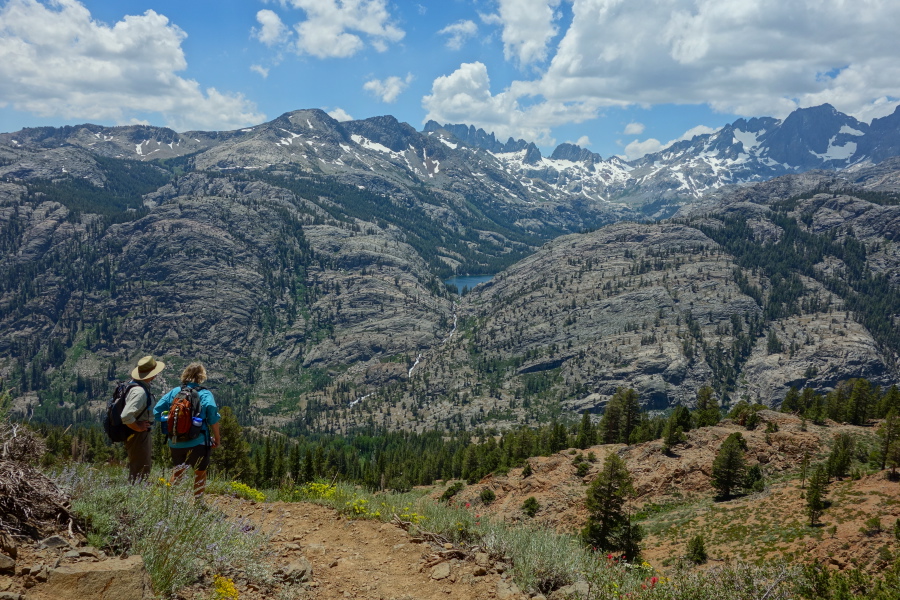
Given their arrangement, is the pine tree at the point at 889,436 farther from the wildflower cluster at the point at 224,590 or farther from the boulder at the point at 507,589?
the wildflower cluster at the point at 224,590

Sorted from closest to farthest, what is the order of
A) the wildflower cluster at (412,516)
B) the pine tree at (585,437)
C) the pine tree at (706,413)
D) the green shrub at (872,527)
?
the wildflower cluster at (412,516)
the green shrub at (872,527)
the pine tree at (706,413)
the pine tree at (585,437)

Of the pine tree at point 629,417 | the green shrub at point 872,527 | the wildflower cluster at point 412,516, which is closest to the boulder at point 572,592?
the wildflower cluster at point 412,516

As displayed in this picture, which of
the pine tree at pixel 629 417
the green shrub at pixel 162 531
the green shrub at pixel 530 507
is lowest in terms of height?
the green shrub at pixel 530 507

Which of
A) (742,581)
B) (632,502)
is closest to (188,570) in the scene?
(742,581)

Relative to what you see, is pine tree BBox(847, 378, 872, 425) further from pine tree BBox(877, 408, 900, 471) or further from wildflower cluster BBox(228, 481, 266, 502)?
wildflower cluster BBox(228, 481, 266, 502)

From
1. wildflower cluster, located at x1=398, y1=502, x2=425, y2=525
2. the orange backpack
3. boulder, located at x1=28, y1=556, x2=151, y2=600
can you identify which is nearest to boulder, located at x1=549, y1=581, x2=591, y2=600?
wildflower cluster, located at x1=398, y1=502, x2=425, y2=525

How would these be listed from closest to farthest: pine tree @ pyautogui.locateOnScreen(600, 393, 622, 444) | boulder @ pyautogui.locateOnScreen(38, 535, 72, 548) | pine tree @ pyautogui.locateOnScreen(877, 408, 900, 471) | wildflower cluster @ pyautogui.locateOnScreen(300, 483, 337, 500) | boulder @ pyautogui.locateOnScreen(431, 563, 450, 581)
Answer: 1. boulder @ pyautogui.locateOnScreen(38, 535, 72, 548)
2. boulder @ pyautogui.locateOnScreen(431, 563, 450, 581)
3. wildflower cluster @ pyautogui.locateOnScreen(300, 483, 337, 500)
4. pine tree @ pyautogui.locateOnScreen(877, 408, 900, 471)
5. pine tree @ pyautogui.locateOnScreen(600, 393, 622, 444)

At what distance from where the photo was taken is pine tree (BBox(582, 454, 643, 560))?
2952cm

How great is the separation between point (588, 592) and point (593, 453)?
147 feet

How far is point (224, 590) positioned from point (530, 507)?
32.2 meters

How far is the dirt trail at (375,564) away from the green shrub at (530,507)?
85.9ft

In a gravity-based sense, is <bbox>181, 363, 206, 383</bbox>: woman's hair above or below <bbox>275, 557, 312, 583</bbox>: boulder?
above

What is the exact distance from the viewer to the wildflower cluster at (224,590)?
6172mm

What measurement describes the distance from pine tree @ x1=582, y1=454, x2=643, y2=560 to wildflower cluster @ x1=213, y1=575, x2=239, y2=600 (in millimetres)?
27951
